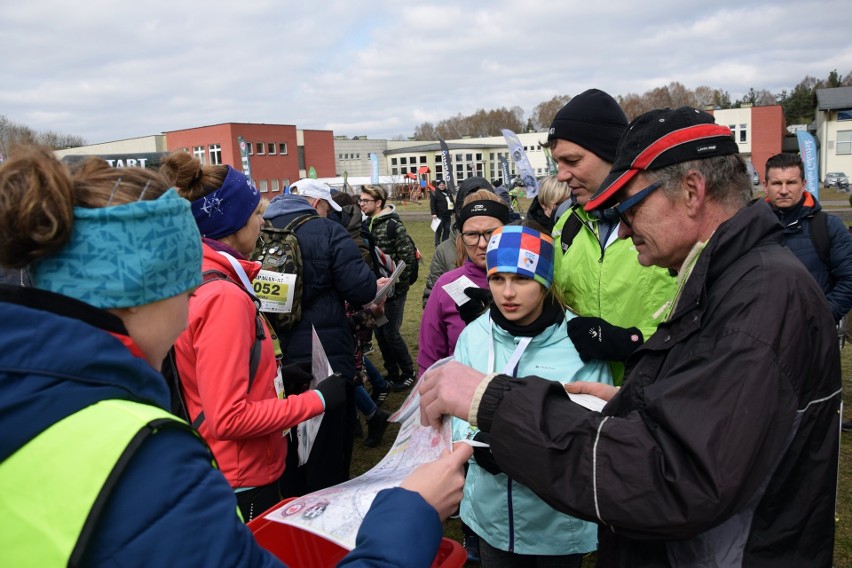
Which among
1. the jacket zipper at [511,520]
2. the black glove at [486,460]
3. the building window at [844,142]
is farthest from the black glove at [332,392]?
the building window at [844,142]

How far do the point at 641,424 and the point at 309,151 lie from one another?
2651 inches

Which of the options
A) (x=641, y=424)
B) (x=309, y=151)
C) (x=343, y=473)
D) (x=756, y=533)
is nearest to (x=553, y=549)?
(x=756, y=533)

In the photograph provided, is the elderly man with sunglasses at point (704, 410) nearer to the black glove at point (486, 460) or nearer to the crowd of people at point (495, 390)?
the crowd of people at point (495, 390)

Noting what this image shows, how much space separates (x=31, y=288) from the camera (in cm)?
99

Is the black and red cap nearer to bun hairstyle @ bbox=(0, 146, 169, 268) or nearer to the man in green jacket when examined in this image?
the man in green jacket

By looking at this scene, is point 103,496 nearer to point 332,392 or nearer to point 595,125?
point 332,392

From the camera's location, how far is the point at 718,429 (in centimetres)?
122

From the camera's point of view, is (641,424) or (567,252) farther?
(567,252)

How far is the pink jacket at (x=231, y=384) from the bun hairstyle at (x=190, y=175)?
0.32 meters

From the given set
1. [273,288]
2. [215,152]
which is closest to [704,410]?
[273,288]

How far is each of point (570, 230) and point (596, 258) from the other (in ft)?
1.03

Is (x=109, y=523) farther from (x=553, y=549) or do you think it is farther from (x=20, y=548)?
(x=553, y=549)

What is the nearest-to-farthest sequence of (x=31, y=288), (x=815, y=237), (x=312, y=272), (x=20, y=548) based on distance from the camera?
(x=20, y=548) < (x=31, y=288) < (x=312, y=272) < (x=815, y=237)

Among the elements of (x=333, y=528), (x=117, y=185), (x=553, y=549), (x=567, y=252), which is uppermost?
(x=117, y=185)
